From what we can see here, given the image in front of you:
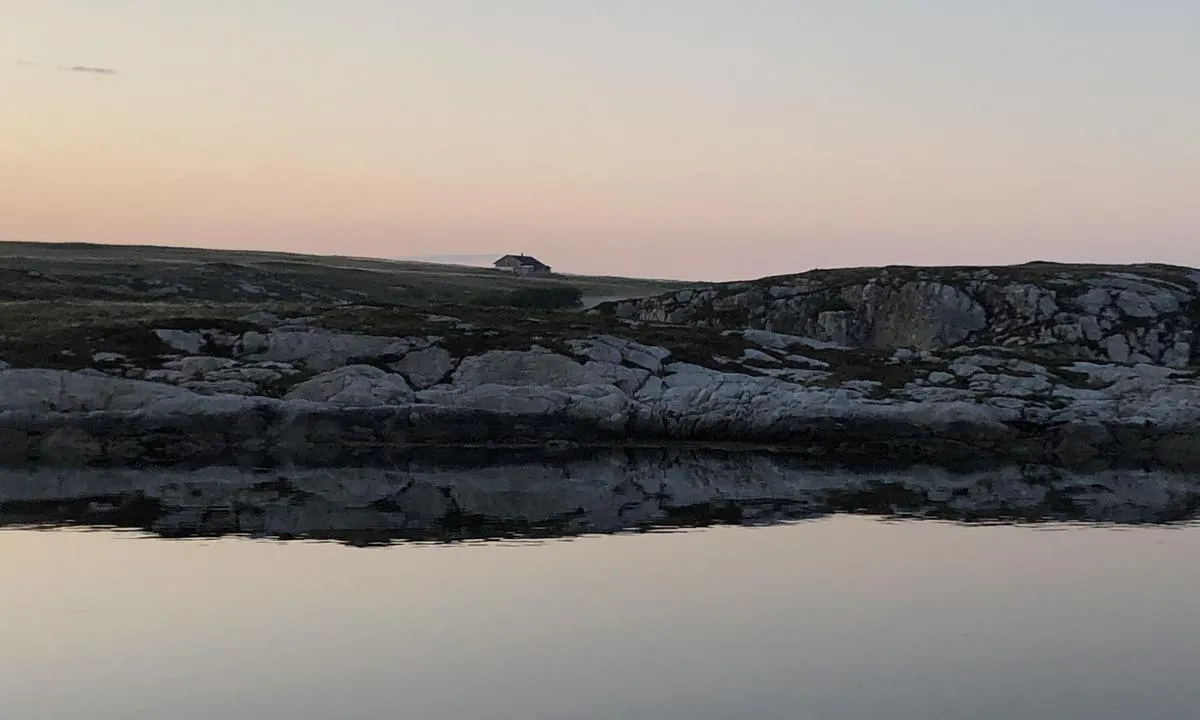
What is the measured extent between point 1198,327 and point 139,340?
48.3m

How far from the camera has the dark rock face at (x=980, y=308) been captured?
61.6m

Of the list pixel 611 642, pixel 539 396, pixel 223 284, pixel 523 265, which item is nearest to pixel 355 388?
pixel 539 396

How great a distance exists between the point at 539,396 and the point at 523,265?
5169 inches

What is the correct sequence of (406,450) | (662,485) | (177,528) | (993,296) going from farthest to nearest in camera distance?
(993,296)
(406,450)
(662,485)
(177,528)

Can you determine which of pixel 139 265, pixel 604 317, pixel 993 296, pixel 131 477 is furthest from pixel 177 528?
pixel 139 265

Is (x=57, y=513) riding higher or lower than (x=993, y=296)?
lower

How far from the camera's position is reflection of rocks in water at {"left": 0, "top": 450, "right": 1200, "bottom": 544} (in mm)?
27984

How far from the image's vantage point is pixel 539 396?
4412cm

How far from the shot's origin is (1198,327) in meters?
61.6

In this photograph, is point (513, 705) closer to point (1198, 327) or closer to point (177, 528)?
point (177, 528)

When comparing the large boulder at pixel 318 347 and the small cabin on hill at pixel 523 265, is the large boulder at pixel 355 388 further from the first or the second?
the small cabin on hill at pixel 523 265

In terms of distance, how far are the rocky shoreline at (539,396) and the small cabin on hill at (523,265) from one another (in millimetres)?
114593

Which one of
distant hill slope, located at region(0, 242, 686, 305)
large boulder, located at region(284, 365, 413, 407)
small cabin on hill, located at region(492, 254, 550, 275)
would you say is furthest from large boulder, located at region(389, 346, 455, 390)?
small cabin on hill, located at region(492, 254, 550, 275)

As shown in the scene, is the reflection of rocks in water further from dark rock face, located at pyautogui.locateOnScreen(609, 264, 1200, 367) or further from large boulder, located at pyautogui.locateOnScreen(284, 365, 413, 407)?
dark rock face, located at pyautogui.locateOnScreen(609, 264, 1200, 367)
